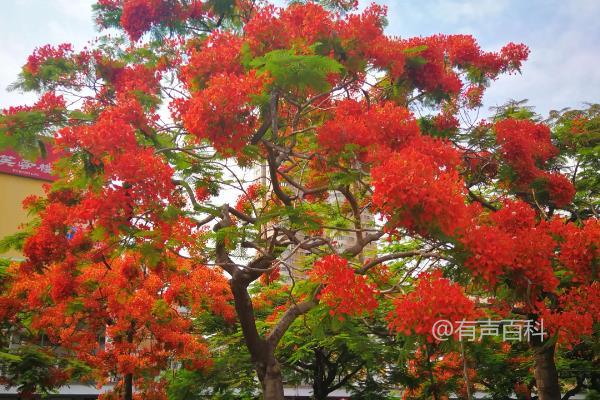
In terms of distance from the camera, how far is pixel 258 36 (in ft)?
20.9

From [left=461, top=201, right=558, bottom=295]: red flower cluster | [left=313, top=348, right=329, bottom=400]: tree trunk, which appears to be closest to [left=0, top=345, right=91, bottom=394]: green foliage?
[left=313, top=348, right=329, bottom=400]: tree trunk

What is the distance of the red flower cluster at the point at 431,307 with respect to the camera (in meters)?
4.24

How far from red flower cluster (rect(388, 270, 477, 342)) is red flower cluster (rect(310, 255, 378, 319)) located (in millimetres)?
523

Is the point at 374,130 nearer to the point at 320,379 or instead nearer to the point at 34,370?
the point at 320,379

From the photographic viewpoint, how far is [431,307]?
14.1 feet

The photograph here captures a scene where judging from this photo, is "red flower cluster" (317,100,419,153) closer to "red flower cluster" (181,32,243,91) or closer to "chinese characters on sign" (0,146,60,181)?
"red flower cluster" (181,32,243,91)

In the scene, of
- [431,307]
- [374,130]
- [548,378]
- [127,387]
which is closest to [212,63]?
[374,130]

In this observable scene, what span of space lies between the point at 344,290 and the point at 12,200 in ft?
56.7

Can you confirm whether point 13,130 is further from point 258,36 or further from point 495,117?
point 495,117

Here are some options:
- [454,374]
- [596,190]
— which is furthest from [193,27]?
[454,374]

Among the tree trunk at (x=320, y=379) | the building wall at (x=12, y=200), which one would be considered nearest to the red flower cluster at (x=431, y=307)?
the tree trunk at (x=320, y=379)

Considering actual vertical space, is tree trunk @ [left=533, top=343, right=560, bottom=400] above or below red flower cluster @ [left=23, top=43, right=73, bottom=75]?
below

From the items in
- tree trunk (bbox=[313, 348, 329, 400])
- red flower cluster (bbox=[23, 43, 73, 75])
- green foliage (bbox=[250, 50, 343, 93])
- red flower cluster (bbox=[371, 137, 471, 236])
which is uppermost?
red flower cluster (bbox=[23, 43, 73, 75])

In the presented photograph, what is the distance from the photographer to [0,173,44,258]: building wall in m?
18.5
